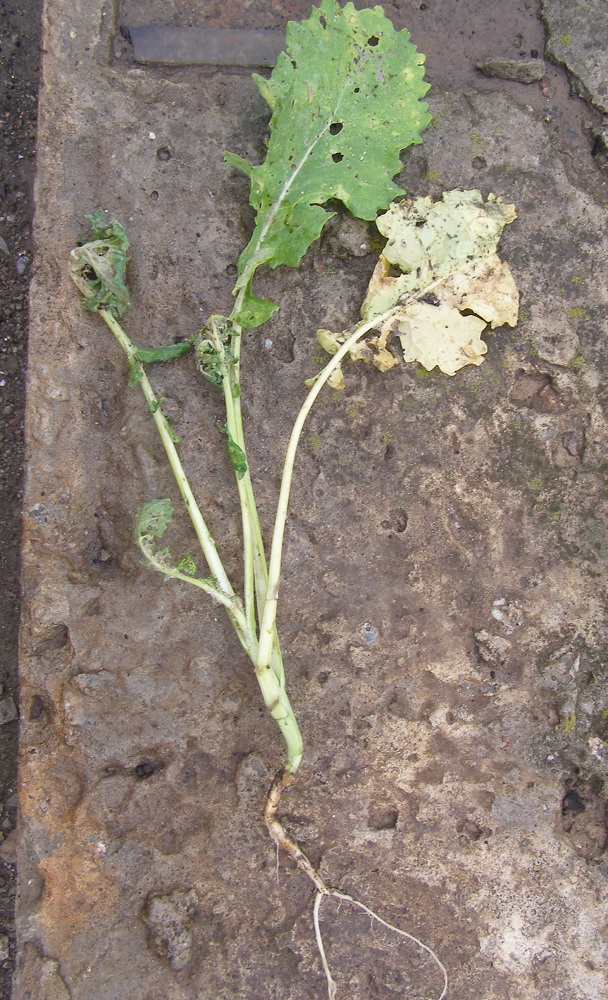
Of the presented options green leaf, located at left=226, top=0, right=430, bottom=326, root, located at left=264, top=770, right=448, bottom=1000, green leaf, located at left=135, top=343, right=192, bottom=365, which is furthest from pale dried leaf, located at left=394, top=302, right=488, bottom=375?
root, located at left=264, top=770, right=448, bottom=1000

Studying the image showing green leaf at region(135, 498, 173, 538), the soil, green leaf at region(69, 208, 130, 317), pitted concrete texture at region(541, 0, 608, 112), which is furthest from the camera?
the soil

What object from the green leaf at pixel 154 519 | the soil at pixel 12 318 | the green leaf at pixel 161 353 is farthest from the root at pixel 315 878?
the green leaf at pixel 161 353

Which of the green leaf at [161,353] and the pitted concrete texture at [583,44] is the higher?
the pitted concrete texture at [583,44]

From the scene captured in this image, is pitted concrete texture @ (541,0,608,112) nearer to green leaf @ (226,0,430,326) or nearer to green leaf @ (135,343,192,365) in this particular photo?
green leaf @ (226,0,430,326)

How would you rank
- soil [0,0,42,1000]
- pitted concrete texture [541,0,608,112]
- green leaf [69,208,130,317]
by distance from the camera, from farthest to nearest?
soil [0,0,42,1000]
pitted concrete texture [541,0,608,112]
green leaf [69,208,130,317]

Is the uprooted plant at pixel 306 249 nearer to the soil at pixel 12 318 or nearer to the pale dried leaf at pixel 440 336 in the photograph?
the pale dried leaf at pixel 440 336

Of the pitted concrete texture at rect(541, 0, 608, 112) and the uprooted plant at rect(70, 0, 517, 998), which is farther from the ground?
the pitted concrete texture at rect(541, 0, 608, 112)

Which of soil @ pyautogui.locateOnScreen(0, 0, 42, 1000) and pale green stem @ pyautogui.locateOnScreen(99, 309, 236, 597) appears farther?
soil @ pyautogui.locateOnScreen(0, 0, 42, 1000)
